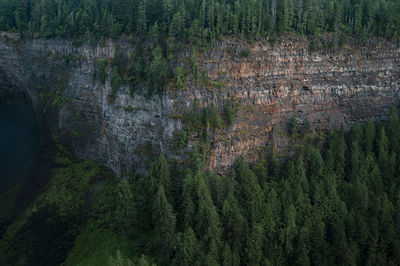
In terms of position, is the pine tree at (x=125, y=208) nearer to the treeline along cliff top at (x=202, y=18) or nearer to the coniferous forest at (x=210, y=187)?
the coniferous forest at (x=210, y=187)

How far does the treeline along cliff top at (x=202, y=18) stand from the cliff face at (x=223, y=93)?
1.79 metres

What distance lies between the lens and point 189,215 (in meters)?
33.1

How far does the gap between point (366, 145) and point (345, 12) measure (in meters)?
17.1

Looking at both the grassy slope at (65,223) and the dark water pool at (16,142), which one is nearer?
the grassy slope at (65,223)

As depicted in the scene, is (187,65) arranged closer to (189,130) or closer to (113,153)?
(189,130)

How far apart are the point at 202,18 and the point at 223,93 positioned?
8554 millimetres

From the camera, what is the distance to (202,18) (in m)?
38.9

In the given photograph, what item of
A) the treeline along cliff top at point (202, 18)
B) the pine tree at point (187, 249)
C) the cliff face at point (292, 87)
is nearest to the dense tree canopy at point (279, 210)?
the pine tree at point (187, 249)

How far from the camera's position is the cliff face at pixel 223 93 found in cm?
3809

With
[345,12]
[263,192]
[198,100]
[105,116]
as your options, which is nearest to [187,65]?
[198,100]

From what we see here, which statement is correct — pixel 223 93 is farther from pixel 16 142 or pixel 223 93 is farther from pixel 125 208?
pixel 16 142

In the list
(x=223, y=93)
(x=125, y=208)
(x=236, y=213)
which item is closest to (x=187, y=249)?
(x=236, y=213)

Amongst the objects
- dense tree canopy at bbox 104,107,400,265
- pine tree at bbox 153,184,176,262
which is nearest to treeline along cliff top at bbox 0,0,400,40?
dense tree canopy at bbox 104,107,400,265

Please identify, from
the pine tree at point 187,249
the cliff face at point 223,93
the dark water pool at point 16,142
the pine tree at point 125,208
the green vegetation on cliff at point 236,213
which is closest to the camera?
the pine tree at point 187,249
